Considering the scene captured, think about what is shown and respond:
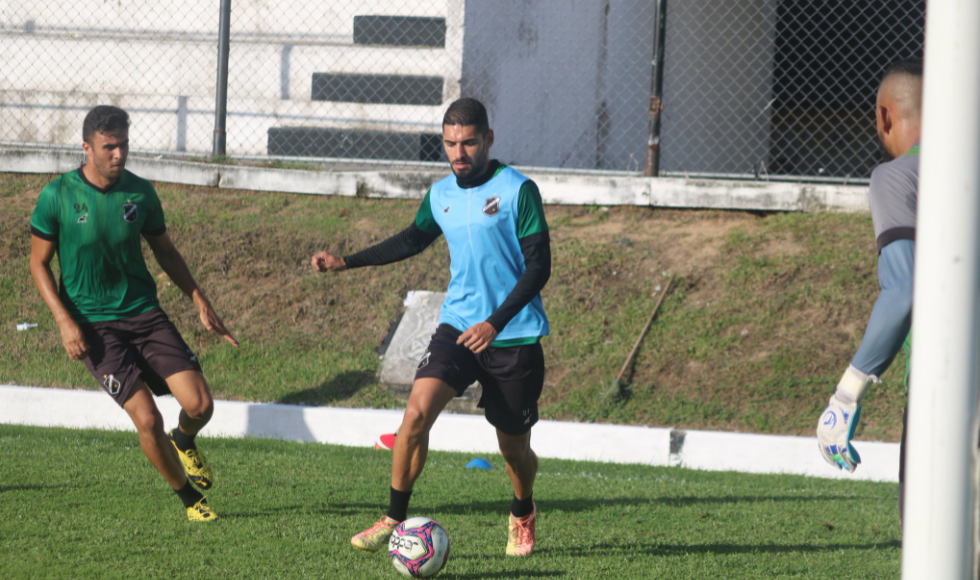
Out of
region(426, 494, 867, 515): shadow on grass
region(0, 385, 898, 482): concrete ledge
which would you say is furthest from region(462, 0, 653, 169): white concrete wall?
region(426, 494, 867, 515): shadow on grass

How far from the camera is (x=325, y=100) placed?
1109 cm

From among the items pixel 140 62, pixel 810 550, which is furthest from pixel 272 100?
pixel 810 550

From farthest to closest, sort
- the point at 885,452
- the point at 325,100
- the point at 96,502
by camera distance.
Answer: the point at 325,100 < the point at 885,452 < the point at 96,502

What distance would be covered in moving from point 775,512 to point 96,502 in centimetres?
395

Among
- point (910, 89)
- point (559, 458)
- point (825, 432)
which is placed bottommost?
point (559, 458)

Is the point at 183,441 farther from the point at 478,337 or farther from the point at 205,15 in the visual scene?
the point at 205,15

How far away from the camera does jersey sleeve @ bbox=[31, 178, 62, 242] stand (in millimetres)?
5102

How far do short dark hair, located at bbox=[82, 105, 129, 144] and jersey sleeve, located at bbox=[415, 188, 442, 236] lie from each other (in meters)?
1.70

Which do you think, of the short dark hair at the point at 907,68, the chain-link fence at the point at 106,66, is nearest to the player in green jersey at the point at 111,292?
the short dark hair at the point at 907,68

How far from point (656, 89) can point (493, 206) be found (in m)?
5.82

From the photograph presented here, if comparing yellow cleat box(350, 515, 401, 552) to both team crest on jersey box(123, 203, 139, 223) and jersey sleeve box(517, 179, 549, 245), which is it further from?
team crest on jersey box(123, 203, 139, 223)

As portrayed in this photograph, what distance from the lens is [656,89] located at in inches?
391

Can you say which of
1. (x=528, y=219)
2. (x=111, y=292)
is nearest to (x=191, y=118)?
(x=111, y=292)

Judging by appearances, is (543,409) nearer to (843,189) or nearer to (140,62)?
(843,189)
